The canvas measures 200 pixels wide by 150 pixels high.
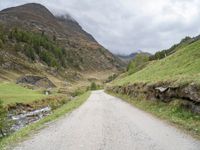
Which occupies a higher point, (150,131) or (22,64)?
(22,64)

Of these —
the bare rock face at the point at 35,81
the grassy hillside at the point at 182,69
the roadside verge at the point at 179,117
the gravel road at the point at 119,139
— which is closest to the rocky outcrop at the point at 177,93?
the roadside verge at the point at 179,117

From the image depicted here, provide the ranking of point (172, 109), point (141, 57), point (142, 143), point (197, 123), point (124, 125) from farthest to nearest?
point (141, 57) → point (172, 109) → point (124, 125) → point (197, 123) → point (142, 143)

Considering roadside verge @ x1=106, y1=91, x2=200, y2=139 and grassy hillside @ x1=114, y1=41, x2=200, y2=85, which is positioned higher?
grassy hillside @ x1=114, y1=41, x2=200, y2=85

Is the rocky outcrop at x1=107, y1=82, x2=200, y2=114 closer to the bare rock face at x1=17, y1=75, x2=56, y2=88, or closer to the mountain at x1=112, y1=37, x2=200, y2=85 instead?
the mountain at x1=112, y1=37, x2=200, y2=85

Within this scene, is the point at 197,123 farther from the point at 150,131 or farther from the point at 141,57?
the point at 141,57

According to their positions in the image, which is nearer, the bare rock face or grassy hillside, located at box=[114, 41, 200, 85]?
grassy hillside, located at box=[114, 41, 200, 85]

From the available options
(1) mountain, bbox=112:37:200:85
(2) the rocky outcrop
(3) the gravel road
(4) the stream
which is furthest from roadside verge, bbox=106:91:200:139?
(4) the stream

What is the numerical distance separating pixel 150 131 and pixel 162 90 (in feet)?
36.2

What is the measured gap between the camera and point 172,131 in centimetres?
1712

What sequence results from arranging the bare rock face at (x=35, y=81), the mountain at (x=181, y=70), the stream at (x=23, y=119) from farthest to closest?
the bare rock face at (x=35, y=81) < the stream at (x=23, y=119) < the mountain at (x=181, y=70)

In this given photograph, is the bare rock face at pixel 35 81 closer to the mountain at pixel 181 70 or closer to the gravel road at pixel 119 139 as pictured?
the mountain at pixel 181 70

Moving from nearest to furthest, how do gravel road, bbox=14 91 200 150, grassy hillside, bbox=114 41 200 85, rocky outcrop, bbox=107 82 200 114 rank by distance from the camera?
gravel road, bbox=14 91 200 150, rocky outcrop, bbox=107 82 200 114, grassy hillside, bbox=114 41 200 85

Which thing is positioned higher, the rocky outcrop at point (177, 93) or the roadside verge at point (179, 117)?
the rocky outcrop at point (177, 93)

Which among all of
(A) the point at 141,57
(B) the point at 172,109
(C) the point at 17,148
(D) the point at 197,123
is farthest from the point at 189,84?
(A) the point at 141,57
